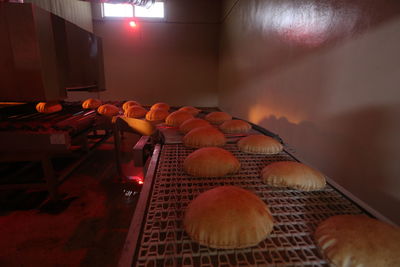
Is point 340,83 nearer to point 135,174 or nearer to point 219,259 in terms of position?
point 219,259

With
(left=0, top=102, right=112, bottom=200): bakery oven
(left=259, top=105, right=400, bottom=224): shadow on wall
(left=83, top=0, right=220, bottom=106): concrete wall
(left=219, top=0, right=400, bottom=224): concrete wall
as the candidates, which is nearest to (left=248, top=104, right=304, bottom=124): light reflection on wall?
(left=219, top=0, right=400, bottom=224): concrete wall

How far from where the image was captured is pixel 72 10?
453 centimetres

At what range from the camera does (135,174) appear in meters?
3.03

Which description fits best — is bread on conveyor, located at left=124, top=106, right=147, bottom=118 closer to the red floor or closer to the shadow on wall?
the red floor

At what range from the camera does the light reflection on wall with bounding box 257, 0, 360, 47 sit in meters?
1.18

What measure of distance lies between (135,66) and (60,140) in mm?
4305

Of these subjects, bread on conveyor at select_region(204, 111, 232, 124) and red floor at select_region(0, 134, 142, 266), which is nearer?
red floor at select_region(0, 134, 142, 266)

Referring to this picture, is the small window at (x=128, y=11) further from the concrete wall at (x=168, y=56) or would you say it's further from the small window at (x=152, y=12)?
the concrete wall at (x=168, y=56)

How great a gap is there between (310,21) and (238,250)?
62.0 inches

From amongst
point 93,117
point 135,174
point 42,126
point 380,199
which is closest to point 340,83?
point 380,199

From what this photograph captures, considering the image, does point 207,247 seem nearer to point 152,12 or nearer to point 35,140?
point 35,140

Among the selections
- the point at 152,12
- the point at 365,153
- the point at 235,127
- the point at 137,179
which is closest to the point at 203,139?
the point at 235,127

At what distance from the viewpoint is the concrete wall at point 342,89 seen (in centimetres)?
92

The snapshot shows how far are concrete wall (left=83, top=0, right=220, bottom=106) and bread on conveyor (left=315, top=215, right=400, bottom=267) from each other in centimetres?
544
